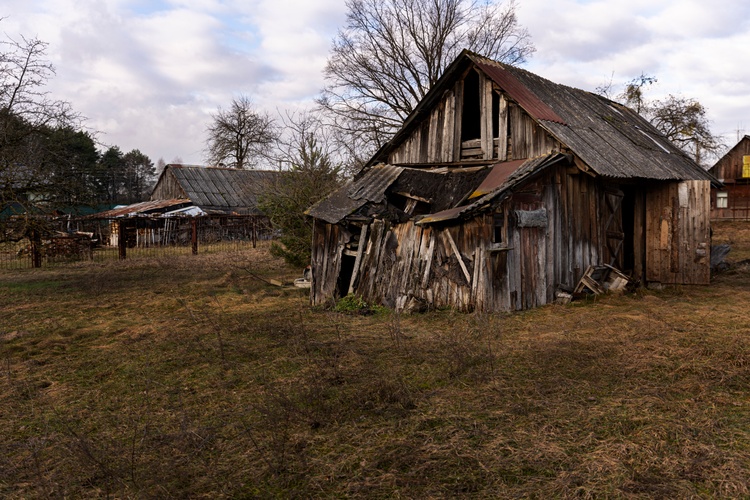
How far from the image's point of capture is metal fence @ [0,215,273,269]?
20312 mm

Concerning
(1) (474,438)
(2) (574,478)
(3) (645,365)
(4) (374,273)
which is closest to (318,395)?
(1) (474,438)

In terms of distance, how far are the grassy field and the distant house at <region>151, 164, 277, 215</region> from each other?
26221mm

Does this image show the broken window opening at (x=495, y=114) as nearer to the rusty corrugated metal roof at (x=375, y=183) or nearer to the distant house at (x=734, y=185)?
the rusty corrugated metal roof at (x=375, y=183)

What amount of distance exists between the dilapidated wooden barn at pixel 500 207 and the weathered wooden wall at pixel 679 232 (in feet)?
0.08

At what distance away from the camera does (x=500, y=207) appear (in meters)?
10.2

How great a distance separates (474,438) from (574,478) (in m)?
0.93

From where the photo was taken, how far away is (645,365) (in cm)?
662

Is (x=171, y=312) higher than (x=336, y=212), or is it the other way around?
(x=336, y=212)

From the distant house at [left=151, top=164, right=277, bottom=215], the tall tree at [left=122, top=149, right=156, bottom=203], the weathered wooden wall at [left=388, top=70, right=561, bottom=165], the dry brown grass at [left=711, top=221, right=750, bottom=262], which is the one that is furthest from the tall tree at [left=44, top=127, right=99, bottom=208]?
the tall tree at [left=122, top=149, right=156, bottom=203]

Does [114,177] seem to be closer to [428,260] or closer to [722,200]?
[722,200]

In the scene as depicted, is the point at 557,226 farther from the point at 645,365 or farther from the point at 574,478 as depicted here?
the point at 574,478

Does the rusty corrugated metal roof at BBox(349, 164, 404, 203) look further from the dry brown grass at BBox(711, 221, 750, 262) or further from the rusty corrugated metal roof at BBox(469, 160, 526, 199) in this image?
the dry brown grass at BBox(711, 221, 750, 262)

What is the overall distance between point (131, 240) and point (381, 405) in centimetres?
2689

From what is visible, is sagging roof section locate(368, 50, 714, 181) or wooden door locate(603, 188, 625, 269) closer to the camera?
sagging roof section locate(368, 50, 714, 181)
